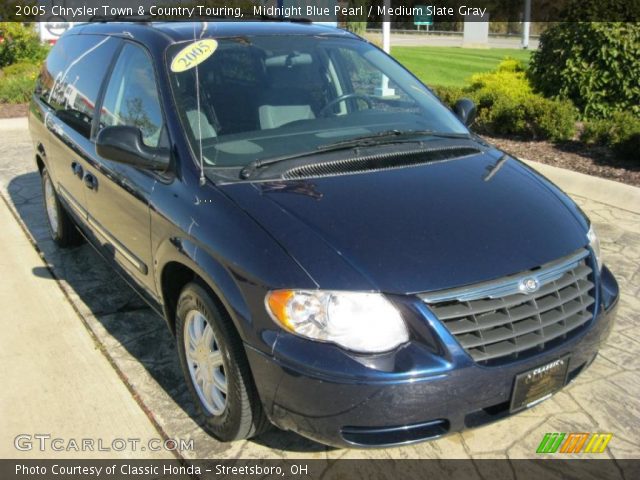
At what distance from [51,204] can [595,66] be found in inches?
280

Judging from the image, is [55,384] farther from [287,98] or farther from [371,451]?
[287,98]

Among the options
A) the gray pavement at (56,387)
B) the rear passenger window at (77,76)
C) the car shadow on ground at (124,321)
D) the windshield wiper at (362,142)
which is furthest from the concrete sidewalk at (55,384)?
the windshield wiper at (362,142)

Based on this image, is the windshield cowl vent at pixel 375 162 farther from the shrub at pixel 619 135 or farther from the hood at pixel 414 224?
the shrub at pixel 619 135

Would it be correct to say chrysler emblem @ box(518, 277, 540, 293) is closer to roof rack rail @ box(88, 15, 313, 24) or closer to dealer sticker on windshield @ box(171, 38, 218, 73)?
dealer sticker on windshield @ box(171, 38, 218, 73)

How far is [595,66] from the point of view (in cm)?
838

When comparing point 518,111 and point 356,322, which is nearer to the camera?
point 356,322

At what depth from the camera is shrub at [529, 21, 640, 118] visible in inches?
320

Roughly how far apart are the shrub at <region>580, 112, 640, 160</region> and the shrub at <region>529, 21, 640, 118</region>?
4.00ft

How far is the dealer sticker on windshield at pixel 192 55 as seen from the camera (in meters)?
3.17

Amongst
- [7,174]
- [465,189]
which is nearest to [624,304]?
[465,189]

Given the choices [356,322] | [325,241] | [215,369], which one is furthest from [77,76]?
[356,322]

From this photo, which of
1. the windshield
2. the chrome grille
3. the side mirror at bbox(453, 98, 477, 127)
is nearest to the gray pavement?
the windshield

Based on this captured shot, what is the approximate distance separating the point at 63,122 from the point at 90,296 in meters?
1.26

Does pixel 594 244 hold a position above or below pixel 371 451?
above
